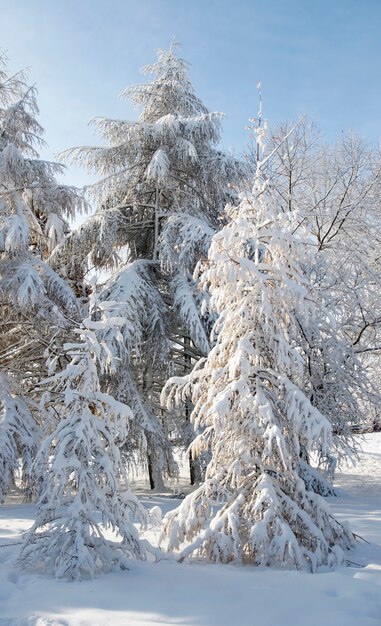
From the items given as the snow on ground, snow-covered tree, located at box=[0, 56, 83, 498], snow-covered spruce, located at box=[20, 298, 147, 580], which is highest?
snow-covered tree, located at box=[0, 56, 83, 498]

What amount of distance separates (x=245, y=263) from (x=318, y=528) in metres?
2.75

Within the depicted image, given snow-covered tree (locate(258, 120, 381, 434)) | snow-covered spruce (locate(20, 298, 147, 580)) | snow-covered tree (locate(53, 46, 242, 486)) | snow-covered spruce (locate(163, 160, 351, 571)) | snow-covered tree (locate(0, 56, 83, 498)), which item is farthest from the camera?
snow-covered tree (locate(258, 120, 381, 434))

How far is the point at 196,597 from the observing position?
3.96 m

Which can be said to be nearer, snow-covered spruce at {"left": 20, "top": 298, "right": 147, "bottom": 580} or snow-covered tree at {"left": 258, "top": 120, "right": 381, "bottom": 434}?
snow-covered spruce at {"left": 20, "top": 298, "right": 147, "bottom": 580}

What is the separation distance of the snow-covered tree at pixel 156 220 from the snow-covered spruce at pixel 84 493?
13.0 feet

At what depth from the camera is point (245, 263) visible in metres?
5.13

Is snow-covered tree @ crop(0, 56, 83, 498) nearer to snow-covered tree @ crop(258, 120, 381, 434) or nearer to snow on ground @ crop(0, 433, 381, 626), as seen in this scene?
snow on ground @ crop(0, 433, 381, 626)

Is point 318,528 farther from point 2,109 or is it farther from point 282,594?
point 2,109

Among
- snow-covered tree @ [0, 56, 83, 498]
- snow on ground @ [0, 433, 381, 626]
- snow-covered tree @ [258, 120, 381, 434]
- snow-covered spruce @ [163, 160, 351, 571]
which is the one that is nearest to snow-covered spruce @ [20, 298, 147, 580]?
snow on ground @ [0, 433, 381, 626]

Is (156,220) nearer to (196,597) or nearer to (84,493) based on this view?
(84,493)

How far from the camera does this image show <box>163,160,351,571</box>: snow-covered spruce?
4852 millimetres

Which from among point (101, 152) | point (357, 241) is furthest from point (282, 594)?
point (357, 241)

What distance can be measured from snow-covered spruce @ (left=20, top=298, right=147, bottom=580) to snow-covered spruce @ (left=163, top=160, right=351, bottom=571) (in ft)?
2.57

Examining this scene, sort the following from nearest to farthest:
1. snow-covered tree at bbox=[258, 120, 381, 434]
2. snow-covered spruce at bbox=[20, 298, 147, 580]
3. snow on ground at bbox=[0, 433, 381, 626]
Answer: snow on ground at bbox=[0, 433, 381, 626] → snow-covered spruce at bbox=[20, 298, 147, 580] → snow-covered tree at bbox=[258, 120, 381, 434]
